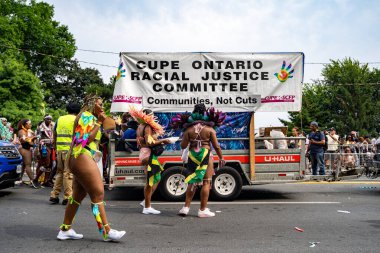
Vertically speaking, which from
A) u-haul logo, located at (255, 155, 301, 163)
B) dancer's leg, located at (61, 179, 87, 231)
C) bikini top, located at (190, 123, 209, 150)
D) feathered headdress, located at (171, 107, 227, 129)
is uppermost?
feathered headdress, located at (171, 107, 227, 129)

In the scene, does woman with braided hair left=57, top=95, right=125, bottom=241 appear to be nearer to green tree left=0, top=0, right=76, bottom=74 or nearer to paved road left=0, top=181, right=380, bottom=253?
paved road left=0, top=181, right=380, bottom=253

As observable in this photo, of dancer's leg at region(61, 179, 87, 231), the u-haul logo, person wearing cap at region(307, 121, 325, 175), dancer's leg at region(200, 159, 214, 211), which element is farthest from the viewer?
person wearing cap at region(307, 121, 325, 175)

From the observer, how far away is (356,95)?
49.0m

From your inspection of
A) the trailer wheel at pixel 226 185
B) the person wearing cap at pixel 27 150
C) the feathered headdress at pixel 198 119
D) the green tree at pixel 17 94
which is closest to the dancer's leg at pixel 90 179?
the feathered headdress at pixel 198 119

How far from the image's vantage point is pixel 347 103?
49062mm

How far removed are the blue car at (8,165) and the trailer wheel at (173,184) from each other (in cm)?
326

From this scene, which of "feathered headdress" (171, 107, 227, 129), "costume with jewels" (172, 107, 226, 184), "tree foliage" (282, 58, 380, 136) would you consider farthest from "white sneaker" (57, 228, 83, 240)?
"tree foliage" (282, 58, 380, 136)

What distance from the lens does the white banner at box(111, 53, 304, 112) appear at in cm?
991

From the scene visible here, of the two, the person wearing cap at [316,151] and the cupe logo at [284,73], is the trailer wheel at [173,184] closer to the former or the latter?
the cupe logo at [284,73]

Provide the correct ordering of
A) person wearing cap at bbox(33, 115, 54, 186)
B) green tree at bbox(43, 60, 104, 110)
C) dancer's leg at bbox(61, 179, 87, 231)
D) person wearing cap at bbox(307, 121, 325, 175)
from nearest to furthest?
dancer's leg at bbox(61, 179, 87, 231), person wearing cap at bbox(307, 121, 325, 175), person wearing cap at bbox(33, 115, 54, 186), green tree at bbox(43, 60, 104, 110)

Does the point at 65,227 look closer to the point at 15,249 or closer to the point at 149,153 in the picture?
the point at 15,249

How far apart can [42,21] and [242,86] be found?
3640 centimetres

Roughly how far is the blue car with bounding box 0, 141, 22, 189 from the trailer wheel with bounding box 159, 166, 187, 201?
3.26 m

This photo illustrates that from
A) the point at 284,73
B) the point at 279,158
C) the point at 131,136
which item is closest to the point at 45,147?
the point at 131,136
